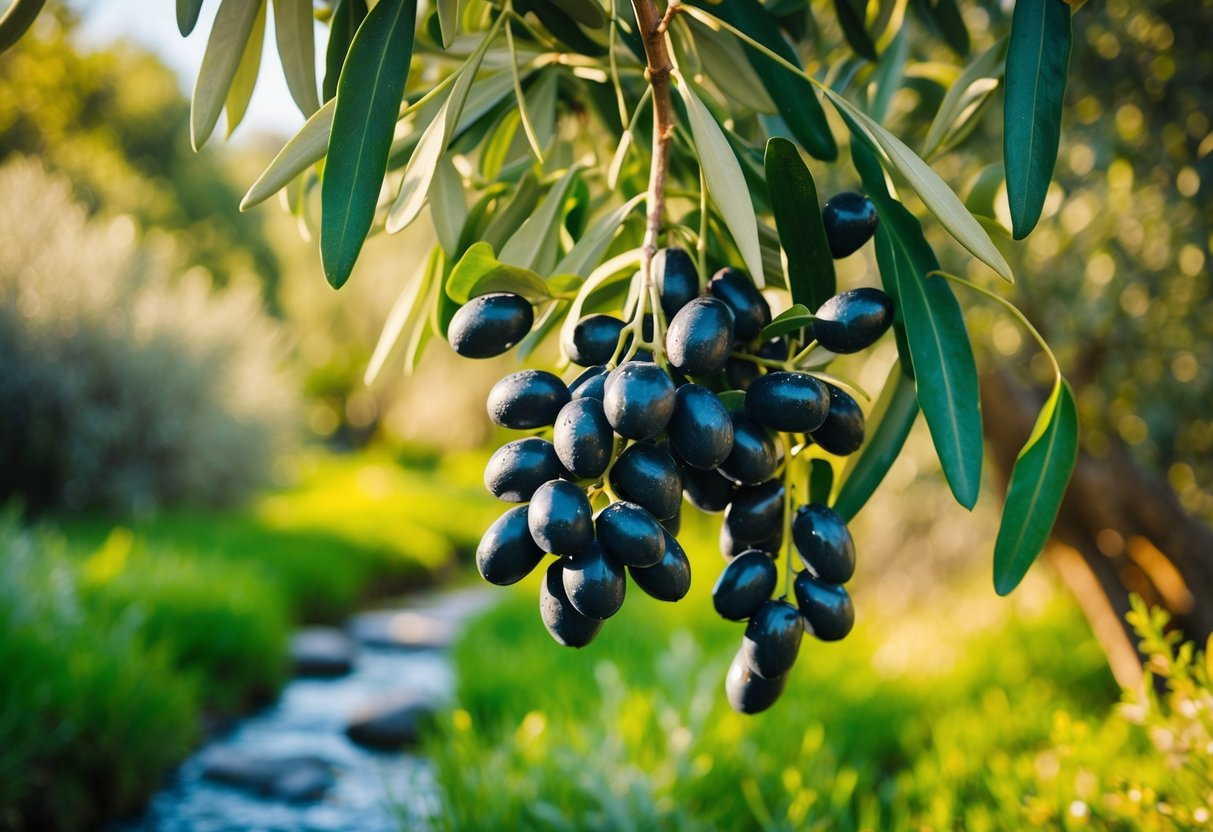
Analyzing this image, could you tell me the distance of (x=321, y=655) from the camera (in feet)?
14.5

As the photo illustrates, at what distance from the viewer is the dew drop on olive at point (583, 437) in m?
0.59

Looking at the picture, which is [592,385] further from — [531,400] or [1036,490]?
[1036,490]

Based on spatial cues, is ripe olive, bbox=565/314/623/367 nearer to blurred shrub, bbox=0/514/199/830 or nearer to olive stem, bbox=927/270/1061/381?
olive stem, bbox=927/270/1061/381

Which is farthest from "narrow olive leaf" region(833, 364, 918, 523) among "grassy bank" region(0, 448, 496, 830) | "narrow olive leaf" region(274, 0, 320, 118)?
"grassy bank" region(0, 448, 496, 830)

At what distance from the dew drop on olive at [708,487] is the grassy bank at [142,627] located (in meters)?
2.05

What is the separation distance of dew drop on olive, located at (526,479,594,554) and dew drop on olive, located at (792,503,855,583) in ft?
0.67

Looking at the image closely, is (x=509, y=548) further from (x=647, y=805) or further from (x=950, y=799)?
(x=950, y=799)

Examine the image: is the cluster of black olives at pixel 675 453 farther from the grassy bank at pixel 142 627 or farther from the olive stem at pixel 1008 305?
the grassy bank at pixel 142 627

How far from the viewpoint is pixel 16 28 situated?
2.47 ft

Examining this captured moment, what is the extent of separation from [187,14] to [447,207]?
274 millimetres

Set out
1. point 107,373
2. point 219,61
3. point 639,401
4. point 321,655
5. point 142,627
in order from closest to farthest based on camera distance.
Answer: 1. point 639,401
2. point 219,61
3. point 142,627
4. point 321,655
5. point 107,373

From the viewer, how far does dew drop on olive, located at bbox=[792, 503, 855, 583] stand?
701 mm

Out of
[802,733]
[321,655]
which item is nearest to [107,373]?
[321,655]

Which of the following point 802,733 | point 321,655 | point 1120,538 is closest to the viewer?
point 1120,538
